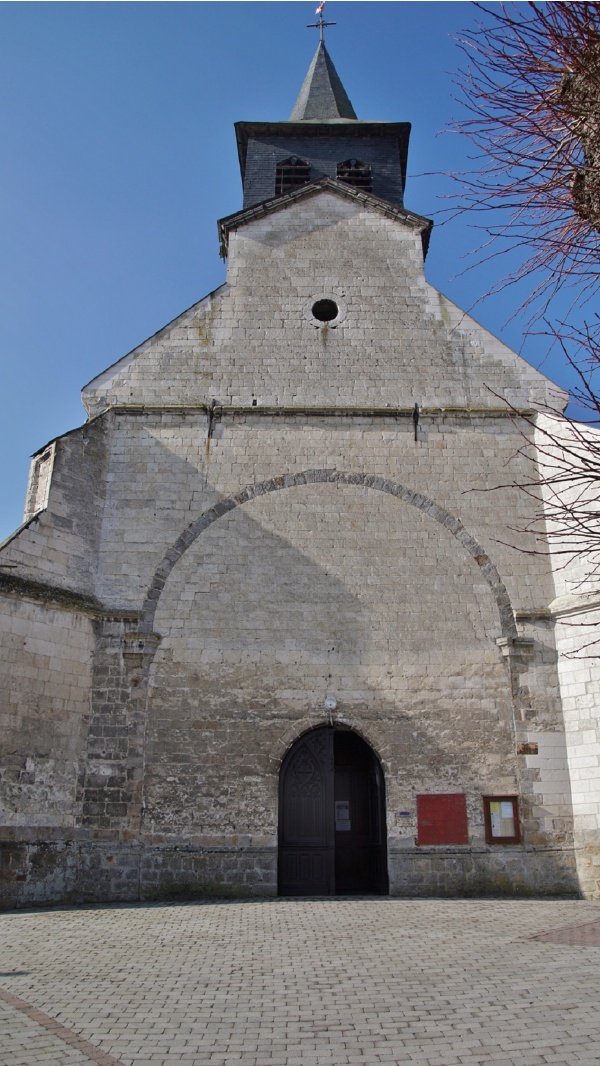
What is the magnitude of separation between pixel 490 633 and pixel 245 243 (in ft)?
22.5

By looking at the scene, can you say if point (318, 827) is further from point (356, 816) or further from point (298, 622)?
point (298, 622)

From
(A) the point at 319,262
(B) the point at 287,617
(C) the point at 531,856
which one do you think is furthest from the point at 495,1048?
(A) the point at 319,262

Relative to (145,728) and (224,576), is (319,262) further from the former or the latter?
(145,728)

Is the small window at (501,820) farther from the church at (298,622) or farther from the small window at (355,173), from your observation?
the small window at (355,173)

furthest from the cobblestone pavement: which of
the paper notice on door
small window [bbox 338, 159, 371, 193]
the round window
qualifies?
small window [bbox 338, 159, 371, 193]

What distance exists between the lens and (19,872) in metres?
8.73

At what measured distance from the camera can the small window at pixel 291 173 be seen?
14.9 m

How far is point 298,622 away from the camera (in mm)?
10289

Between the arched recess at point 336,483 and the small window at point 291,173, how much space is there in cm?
672

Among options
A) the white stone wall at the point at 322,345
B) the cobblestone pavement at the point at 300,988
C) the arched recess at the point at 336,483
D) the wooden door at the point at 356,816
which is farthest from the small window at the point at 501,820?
the white stone wall at the point at 322,345

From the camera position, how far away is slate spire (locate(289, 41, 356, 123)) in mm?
16688

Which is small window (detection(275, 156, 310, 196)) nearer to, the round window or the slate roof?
the slate roof

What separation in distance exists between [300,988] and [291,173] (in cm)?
1366

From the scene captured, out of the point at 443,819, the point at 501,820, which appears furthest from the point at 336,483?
the point at 501,820
